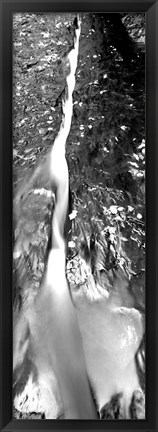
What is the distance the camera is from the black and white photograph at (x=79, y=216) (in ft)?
3.13

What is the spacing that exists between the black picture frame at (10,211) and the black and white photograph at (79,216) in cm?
1

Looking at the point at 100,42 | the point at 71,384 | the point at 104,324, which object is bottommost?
the point at 71,384

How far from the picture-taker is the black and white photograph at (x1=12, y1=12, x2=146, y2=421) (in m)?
0.96

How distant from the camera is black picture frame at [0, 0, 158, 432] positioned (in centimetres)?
97

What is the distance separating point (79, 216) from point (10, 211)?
161 millimetres

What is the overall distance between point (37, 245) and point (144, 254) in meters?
0.25

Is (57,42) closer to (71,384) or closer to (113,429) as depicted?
(71,384)

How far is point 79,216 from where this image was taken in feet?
3.24

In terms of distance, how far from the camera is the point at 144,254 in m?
0.98

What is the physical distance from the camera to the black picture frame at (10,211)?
0.97 m

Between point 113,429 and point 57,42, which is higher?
point 57,42

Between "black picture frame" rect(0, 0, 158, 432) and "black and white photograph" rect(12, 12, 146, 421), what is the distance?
0.01 metres

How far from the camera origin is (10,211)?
3.24 ft
